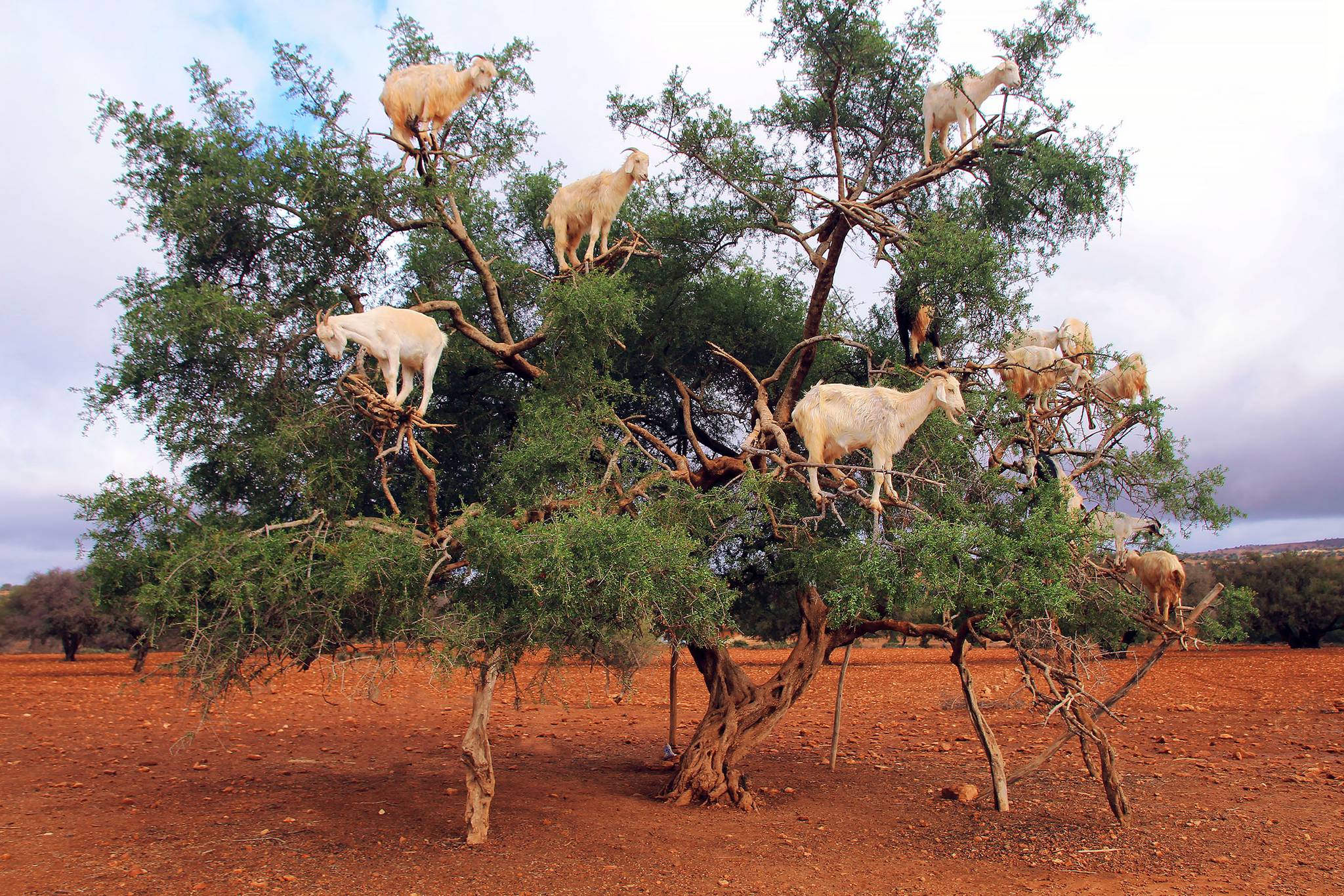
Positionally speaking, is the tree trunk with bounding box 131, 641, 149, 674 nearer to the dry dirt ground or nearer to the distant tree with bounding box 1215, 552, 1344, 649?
the dry dirt ground

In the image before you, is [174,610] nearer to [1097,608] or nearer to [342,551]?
[342,551]

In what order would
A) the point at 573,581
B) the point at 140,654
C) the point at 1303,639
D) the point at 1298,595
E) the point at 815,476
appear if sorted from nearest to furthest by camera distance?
the point at 573,581 → the point at 815,476 → the point at 140,654 → the point at 1298,595 → the point at 1303,639

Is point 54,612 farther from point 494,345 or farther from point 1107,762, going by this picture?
point 1107,762

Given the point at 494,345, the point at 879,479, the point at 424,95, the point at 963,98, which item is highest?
the point at 963,98

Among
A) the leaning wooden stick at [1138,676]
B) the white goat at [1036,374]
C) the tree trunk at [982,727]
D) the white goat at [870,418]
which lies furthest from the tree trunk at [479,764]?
the white goat at [1036,374]

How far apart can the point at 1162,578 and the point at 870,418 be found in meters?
3.26

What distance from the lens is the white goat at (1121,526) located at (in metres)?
8.55

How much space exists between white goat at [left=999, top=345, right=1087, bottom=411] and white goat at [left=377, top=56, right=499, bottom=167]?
608 centimetres

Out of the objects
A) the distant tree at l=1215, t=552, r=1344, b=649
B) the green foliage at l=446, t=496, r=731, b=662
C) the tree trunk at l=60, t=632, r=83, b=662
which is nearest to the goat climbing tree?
the green foliage at l=446, t=496, r=731, b=662

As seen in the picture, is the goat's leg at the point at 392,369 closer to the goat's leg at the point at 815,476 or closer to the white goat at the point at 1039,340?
the goat's leg at the point at 815,476

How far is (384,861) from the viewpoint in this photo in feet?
27.2

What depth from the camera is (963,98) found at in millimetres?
10578

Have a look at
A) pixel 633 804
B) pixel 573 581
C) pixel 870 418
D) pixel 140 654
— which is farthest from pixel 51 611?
pixel 870 418

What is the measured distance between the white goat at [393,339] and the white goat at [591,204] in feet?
7.71
